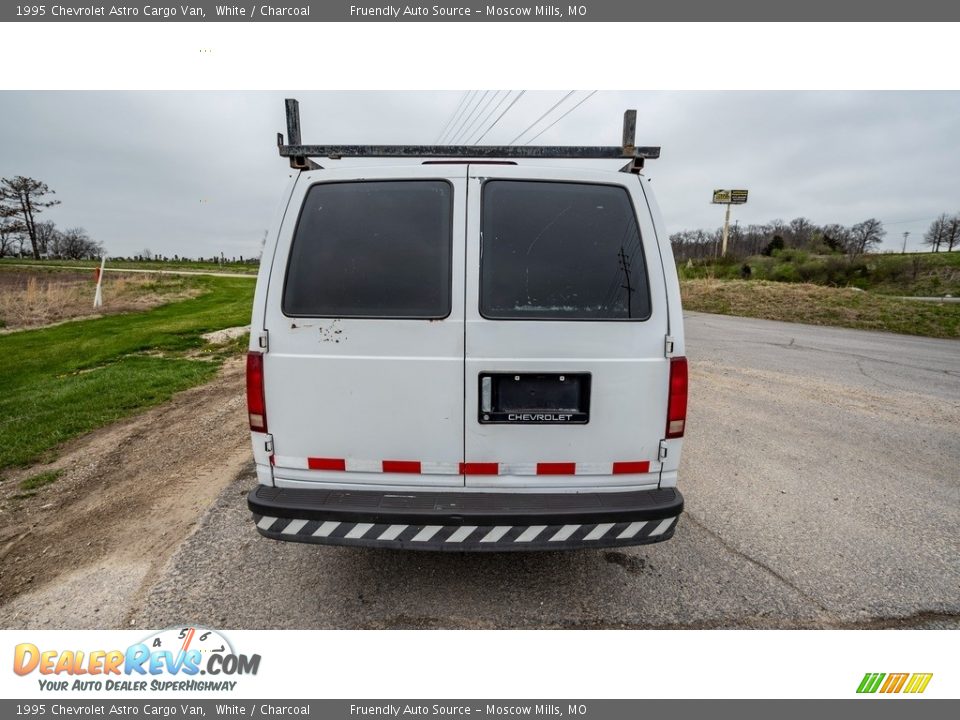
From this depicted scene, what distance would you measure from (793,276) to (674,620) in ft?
126

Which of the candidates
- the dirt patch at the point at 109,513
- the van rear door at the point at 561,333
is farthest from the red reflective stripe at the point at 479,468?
the dirt patch at the point at 109,513

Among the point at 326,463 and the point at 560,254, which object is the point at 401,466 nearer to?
the point at 326,463

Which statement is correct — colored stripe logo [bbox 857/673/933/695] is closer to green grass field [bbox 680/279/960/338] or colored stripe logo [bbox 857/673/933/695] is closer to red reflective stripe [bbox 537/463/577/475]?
red reflective stripe [bbox 537/463/577/475]

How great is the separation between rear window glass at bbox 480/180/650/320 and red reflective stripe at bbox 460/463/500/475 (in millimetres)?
775

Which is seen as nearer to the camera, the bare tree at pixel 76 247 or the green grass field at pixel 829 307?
the green grass field at pixel 829 307

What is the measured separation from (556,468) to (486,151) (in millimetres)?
1812

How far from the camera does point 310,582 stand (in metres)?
2.58

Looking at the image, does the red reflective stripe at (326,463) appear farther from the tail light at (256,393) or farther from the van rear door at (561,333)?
the van rear door at (561,333)

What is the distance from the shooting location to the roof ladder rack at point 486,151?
2488mm

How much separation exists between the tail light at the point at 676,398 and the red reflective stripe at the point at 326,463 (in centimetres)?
171

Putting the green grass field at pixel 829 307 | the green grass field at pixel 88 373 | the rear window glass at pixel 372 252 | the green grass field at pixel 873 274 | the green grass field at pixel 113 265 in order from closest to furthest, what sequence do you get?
the rear window glass at pixel 372 252, the green grass field at pixel 88 373, the green grass field at pixel 829 307, the green grass field at pixel 873 274, the green grass field at pixel 113 265

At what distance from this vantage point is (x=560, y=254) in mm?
2305

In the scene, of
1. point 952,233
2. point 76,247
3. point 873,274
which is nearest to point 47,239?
point 76,247

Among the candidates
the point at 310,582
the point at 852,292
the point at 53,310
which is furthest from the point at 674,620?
the point at 852,292
